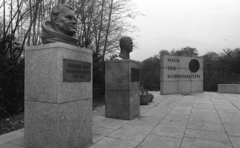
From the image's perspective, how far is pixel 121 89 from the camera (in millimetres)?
6043

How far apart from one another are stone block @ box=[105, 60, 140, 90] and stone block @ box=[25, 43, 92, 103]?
246 centimetres

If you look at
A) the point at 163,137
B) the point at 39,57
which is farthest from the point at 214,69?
the point at 39,57

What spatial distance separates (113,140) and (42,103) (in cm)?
176

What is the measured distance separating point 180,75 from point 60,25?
495 inches

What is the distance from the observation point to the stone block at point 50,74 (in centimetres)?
312

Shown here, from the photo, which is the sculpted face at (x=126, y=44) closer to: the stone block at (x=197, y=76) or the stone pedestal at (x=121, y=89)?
the stone pedestal at (x=121, y=89)

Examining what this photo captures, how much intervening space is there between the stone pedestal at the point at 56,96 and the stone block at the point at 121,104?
2.42m

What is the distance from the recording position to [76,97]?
138 inches

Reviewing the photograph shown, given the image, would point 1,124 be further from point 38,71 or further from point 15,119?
point 38,71

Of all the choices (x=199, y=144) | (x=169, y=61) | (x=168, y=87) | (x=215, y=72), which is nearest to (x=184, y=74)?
(x=169, y=61)

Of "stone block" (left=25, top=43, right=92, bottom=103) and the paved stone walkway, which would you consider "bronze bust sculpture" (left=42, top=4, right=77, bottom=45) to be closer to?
"stone block" (left=25, top=43, right=92, bottom=103)

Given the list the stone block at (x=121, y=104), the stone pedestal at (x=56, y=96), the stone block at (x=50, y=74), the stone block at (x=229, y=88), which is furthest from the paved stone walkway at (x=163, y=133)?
the stone block at (x=229, y=88)

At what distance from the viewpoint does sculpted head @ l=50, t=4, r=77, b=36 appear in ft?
11.5

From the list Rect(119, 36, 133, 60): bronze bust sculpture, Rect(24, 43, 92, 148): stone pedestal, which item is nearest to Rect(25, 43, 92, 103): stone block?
Rect(24, 43, 92, 148): stone pedestal
